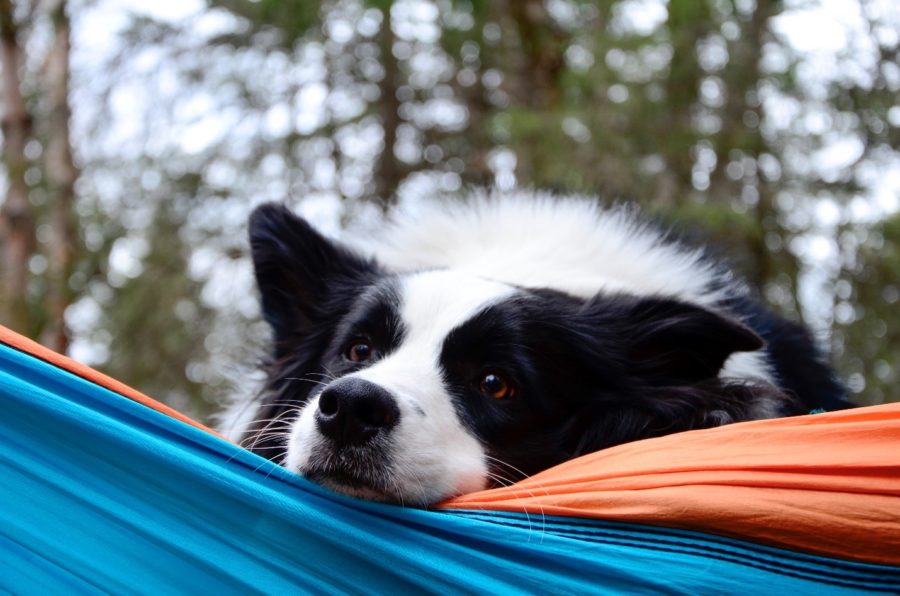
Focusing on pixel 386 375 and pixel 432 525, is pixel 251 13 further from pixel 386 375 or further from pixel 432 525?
pixel 432 525

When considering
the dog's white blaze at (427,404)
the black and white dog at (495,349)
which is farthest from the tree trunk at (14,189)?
the dog's white blaze at (427,404)

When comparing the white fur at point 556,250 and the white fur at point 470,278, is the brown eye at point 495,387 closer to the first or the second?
the white fur at point 470,278

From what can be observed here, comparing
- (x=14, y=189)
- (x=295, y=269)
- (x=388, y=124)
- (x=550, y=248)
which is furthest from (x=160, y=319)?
(x=550, y=248)

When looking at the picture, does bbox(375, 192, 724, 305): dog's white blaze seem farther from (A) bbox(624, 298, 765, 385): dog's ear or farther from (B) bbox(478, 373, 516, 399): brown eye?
(B) bbox(478, 373, 516, 399): brown eye

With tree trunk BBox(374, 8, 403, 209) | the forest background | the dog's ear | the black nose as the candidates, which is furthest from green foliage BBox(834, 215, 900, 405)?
the black nose

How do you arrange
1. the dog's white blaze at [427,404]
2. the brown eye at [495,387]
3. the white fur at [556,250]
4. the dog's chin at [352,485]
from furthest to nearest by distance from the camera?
the white fur at [556,250]
the brown eye at [495,387]
the dog's white blaze at [427,404]
the dog's chin at [352,485]

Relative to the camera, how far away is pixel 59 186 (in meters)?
5.97

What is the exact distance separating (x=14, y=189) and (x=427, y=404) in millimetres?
3986

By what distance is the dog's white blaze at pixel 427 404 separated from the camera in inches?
75.2

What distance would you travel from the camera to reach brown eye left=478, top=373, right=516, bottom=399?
92.0 inches

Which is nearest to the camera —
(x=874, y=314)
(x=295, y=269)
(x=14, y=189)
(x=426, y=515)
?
(x=426, y=515)

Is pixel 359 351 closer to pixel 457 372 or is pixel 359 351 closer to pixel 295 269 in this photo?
pixel 457 372

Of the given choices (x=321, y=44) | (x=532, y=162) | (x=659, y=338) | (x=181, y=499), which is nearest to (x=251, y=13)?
(x=321, y=44)

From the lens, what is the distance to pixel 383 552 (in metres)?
1.61
